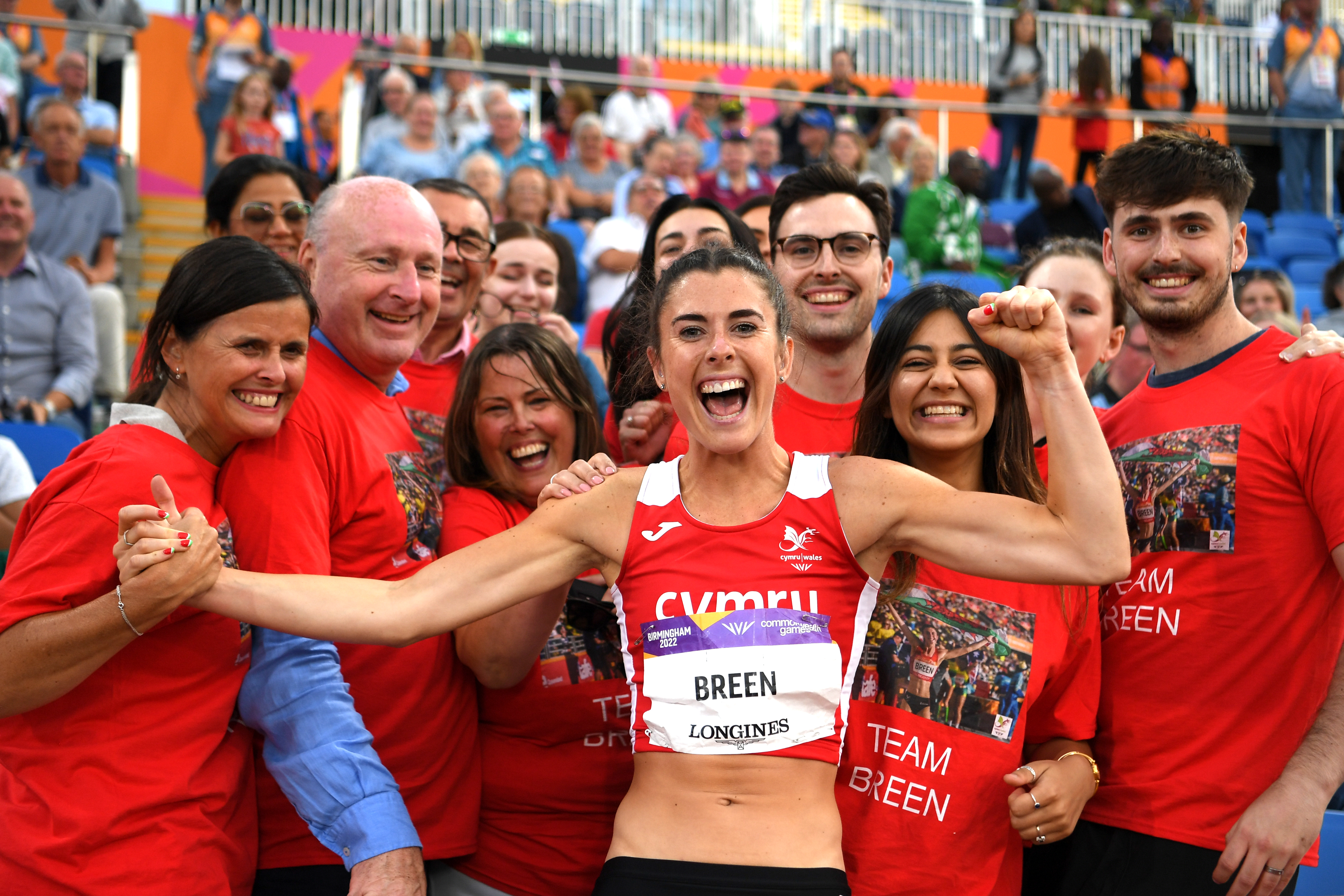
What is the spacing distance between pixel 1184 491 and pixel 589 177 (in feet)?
27.2

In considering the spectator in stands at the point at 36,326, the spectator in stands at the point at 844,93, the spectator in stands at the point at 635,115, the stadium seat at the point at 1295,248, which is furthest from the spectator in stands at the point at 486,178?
the stadium seat at the point at 1295,248

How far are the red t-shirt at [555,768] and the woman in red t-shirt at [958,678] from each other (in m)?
0.63

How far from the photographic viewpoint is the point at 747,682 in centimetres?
227

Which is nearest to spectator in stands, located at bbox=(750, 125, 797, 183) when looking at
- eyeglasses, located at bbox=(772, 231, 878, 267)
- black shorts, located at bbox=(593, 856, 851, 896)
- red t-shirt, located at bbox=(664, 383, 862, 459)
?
eyeglasses, located at bbox=(772, 231, 878, 267)

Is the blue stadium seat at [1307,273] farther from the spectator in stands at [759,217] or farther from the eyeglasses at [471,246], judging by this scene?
the eyeglasses at [471,246]

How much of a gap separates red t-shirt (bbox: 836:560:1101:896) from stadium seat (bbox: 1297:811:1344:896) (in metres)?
0.94

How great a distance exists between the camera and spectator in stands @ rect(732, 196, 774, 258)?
4.62m

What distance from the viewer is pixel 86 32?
10.3 metres

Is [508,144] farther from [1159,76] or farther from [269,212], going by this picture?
[1159,76]

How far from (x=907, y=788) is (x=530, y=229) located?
9.76 feet

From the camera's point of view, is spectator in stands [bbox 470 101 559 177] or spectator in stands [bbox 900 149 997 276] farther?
spectator in stands [bbox 470 101 559 177]

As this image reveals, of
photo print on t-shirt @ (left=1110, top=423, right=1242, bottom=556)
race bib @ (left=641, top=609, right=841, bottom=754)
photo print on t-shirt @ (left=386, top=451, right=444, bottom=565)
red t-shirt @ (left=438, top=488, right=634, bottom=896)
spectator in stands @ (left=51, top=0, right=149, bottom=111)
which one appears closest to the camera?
race bib @ (left=641, top=609, right=841, bottom=754)

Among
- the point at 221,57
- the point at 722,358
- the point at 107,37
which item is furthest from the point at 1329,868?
the point at 107,37

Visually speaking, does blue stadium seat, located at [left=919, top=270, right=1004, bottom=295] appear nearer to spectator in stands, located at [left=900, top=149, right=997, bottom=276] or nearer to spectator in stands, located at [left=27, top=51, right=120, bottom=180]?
spectator in stands, located at [left=900, top=149, right=997, bottom=276]
